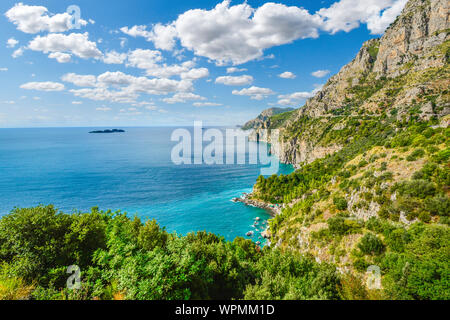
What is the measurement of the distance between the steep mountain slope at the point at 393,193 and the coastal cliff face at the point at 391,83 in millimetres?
441

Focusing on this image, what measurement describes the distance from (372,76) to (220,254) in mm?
128171

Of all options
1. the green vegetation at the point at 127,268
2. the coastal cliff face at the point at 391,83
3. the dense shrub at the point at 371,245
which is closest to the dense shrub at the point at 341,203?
the dense shrub at the point at 371,245

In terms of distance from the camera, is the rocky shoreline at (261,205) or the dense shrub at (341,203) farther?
the rocky shoreline at (261,205)

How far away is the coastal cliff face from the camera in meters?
55.2

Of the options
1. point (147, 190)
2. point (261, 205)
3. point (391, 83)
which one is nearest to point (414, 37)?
point (391, 83)

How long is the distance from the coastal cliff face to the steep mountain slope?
441 millimetres

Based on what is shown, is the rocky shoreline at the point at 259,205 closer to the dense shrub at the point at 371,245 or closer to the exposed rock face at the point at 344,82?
the dense shrub at the point at 371,245

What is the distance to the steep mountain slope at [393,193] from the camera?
14.9m

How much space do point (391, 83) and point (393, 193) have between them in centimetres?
7644

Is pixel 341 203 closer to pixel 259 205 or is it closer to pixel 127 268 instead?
pixel 259 205

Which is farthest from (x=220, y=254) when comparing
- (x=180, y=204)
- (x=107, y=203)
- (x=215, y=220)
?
(x=107, y=203)

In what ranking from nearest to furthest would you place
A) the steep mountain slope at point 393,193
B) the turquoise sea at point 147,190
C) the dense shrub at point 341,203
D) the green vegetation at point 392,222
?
1. the green vegetation at point 392,222
2. the steep mountain slope at point 393,193
3. the dense shrub at point 341,203
4. the turquoise sea at point 147,190

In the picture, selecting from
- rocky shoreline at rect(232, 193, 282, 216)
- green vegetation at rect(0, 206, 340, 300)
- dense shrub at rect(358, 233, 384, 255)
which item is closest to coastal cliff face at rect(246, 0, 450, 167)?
rocky shoreline at rect(232, 193, 282, 216)

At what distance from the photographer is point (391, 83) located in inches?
3044
